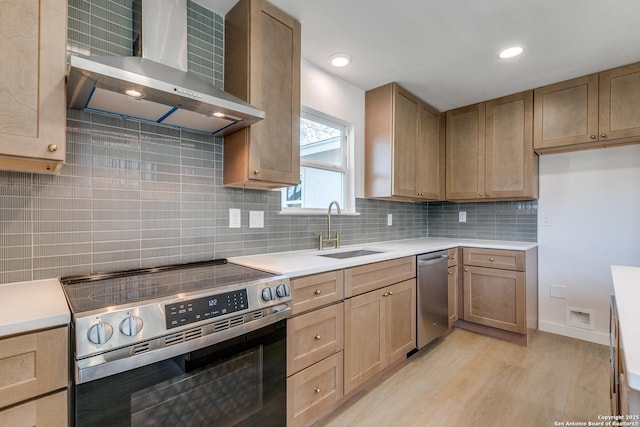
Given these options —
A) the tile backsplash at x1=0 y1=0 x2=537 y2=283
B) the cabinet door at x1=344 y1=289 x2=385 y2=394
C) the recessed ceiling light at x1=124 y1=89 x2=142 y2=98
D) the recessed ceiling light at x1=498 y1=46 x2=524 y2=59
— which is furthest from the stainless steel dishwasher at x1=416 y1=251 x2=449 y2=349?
the recessed ceiling light at x1=124 y1=89 x2=142 y2=98

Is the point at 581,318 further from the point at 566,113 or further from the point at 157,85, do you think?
the point at 157,85

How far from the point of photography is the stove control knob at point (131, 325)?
0.94 metres

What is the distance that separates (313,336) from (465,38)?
213cm

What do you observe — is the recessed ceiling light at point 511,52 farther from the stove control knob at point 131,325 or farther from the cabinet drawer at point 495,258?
the stove control knob at point 131,325

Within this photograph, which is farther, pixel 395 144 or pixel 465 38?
pixel 395 144

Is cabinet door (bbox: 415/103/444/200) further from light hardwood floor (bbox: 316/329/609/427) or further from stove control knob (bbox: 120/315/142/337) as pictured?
stove control knob (bbox: 120/315/142/337)

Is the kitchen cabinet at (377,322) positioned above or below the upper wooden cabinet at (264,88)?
below

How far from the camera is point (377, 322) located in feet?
6.68

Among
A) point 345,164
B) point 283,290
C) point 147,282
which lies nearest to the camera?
point 147,282

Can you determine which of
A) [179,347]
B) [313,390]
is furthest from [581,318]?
[179,347]

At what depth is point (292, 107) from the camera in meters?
1.89

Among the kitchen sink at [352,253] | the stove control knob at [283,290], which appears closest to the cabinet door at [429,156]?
the kitchen sink at [352,253]

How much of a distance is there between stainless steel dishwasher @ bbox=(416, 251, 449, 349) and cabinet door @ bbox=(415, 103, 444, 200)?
0.77 metres

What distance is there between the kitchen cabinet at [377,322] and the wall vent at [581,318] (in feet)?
5.73
